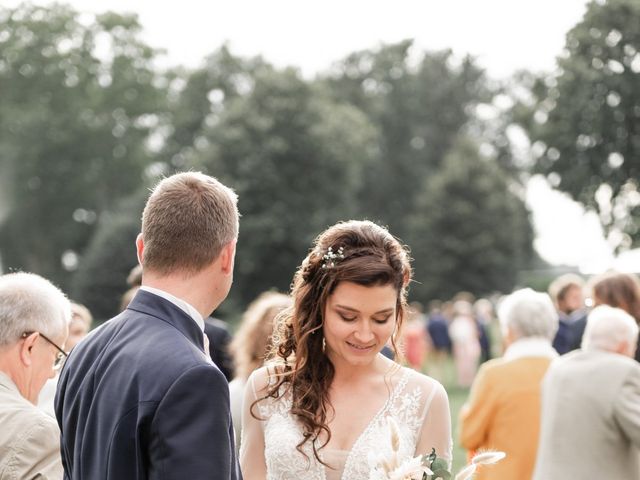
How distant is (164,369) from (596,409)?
12.1 ft

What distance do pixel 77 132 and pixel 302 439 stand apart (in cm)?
4872

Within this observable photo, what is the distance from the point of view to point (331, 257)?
402 centimetres

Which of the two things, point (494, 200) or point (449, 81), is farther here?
point (449, 81)

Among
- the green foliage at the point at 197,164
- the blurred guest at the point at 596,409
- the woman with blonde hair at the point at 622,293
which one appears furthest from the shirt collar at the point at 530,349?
the green foliage at the point at 197,164

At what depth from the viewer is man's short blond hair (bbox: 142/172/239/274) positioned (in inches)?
114

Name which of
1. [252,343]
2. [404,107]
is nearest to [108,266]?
[404,107]

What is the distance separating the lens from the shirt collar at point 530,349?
270 inches

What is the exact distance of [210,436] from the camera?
2.68m

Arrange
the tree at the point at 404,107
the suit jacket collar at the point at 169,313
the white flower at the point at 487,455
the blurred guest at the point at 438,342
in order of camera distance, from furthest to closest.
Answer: the tree at the point at 404,107
the blurred guest at the point at 438,342
the white flower at the point at 487,455
the suit jacket collar at the point at 169,313

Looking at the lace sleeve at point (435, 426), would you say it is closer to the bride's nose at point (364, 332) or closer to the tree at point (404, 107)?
the bride's nose at point (364, 332)

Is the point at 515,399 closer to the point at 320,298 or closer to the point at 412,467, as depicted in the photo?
the point at 320,298

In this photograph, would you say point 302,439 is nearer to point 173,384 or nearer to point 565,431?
point 173,384

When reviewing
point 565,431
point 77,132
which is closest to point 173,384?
point 565,431

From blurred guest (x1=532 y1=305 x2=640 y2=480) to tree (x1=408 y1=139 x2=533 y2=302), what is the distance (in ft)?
157
